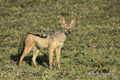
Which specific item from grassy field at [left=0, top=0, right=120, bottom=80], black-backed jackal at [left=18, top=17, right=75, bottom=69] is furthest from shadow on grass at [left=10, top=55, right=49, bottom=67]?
black-backed jackal at [left=18, top=17, right=75, bottom=69]

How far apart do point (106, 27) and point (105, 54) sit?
5.97m

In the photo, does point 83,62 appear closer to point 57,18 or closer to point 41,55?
point 41,55

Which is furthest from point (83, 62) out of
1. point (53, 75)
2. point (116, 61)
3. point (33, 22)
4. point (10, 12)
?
point (10, 12)

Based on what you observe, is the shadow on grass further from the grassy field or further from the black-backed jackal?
the black-backed jackal

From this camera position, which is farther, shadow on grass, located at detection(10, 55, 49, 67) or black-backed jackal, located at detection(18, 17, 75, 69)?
shadow on grass, located at detection(10, 55, 49, 67)

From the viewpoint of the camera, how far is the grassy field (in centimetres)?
918

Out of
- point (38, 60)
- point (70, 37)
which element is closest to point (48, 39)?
point (38, 60)

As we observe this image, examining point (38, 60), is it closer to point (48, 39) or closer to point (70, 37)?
point (48, 39)

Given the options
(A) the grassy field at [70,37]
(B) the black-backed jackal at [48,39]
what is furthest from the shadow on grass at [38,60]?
(B) the black-backed jackal at [48,39]

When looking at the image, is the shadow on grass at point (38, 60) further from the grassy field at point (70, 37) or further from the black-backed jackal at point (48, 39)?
the black-backed jackal at point (48, 39)

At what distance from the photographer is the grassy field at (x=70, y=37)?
30.1 feet

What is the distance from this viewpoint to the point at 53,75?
29.1 ft

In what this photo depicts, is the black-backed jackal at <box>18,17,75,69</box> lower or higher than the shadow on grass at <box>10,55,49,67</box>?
higher

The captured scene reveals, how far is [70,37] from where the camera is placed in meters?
15.2
